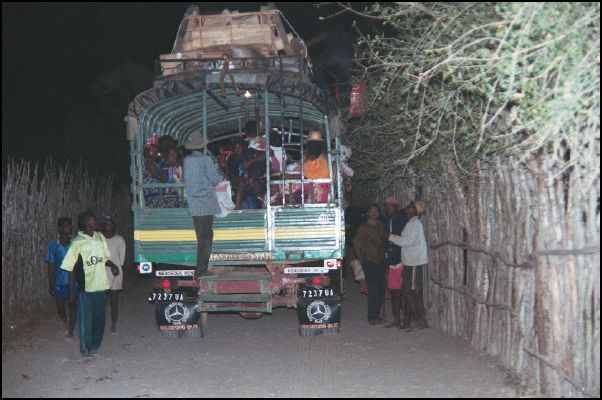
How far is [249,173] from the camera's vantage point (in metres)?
10.7

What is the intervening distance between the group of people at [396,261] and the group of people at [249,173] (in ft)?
3.44

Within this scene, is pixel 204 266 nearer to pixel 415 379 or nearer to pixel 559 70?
pixel 415 379

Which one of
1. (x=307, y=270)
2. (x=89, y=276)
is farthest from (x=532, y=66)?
(x=89, y=276)

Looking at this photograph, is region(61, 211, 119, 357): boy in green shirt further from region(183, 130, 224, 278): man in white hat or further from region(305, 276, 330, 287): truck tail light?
region(305, 276, 330, 287): truck tail light

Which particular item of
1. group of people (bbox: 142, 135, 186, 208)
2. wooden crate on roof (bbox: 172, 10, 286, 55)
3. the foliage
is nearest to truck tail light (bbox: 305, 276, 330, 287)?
group of people (bbox: 142, 135, 186, 208)

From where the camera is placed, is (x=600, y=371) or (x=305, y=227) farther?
(x=305, y=227)

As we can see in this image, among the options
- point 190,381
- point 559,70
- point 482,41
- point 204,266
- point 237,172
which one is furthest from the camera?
point 237,172

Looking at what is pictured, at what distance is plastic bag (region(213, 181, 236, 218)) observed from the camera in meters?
10.0

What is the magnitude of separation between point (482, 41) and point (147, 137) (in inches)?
239

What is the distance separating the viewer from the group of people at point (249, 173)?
10508 millimetres

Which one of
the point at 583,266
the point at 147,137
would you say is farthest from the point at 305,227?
the point at 583,266

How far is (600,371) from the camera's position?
6.38 metres

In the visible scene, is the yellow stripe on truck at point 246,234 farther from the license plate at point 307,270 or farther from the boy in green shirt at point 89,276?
the boy in green shirt at point 89,276

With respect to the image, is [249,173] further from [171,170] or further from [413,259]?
[413,259]
